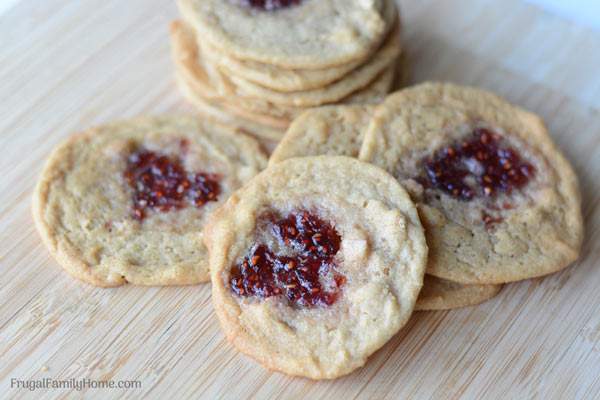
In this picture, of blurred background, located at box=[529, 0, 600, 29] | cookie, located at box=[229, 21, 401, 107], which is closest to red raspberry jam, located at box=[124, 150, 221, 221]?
cookie, located at box=[229, 21, 401, 107]

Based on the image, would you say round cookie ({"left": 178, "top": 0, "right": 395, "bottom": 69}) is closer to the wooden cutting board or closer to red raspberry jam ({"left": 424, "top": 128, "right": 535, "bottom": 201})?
the wooden cutting board

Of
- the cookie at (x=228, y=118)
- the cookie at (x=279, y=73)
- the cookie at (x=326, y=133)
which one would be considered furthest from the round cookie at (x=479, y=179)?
the cookie at (x=228, y=118)

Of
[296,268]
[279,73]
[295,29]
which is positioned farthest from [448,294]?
[295,29]

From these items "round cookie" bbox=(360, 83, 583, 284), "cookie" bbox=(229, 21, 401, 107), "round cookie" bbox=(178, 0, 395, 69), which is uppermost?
"round cookie" bbox=(178, 0, 395, 69)

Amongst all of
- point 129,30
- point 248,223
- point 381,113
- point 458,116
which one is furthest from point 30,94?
point 458,116

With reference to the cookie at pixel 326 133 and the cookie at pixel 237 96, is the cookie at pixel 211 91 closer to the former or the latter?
the cookie at pixel 237 96

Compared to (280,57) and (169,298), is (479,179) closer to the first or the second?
(280,57)
